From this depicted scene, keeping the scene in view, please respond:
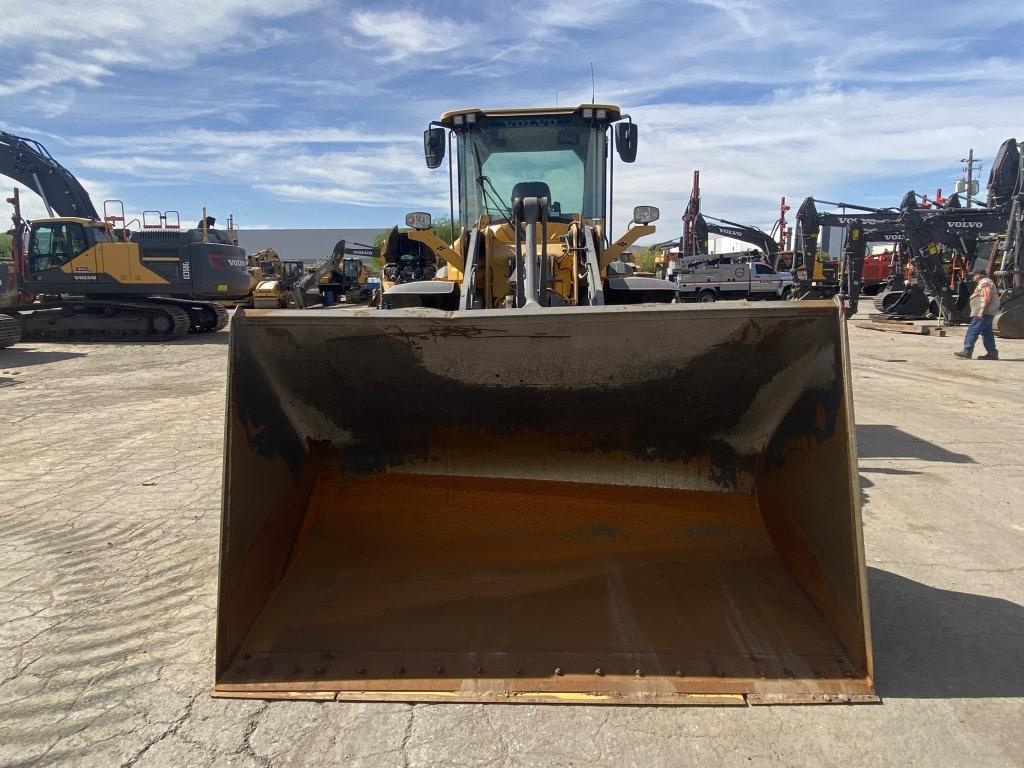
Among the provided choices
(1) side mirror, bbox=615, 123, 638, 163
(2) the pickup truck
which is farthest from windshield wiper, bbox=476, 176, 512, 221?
(2) the pickup truck

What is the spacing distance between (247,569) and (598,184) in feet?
14.8

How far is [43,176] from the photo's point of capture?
1773 centimetres

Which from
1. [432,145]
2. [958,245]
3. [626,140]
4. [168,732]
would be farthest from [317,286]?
[168,732]

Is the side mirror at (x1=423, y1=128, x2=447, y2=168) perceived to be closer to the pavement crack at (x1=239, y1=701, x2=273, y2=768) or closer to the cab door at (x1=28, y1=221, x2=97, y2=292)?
the pavement crack at (x1=239, y1=701, x2=273, y2=768)

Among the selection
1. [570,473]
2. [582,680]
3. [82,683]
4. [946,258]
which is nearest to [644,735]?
[582,680]

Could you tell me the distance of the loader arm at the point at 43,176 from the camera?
1744 centimetres

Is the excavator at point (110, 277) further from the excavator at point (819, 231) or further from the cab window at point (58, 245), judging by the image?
the excavator at point (819, 231)

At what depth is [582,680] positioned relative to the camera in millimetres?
2439

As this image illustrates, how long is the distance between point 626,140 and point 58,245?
14.5 meters

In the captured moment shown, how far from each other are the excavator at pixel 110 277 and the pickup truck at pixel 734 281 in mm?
15127

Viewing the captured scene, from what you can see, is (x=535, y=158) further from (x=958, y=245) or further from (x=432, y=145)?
(x=958, y=245)

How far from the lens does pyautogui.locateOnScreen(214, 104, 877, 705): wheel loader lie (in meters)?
2.49

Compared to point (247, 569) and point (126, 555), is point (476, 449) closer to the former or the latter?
point (247, 569)

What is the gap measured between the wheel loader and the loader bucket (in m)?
0.01
